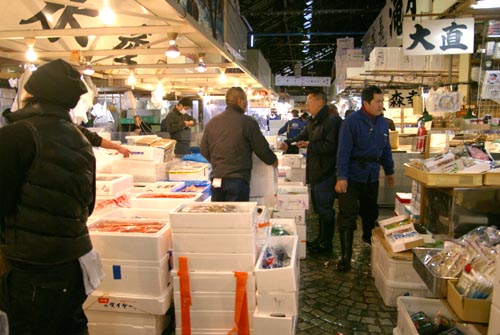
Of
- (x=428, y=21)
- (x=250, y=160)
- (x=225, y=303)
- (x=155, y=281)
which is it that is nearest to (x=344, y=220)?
(x=250, y=160)

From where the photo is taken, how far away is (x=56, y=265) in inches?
87.7

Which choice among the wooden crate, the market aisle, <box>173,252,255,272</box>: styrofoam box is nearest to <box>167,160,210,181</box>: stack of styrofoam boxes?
the market aisle

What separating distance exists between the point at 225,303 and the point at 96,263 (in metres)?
1.24

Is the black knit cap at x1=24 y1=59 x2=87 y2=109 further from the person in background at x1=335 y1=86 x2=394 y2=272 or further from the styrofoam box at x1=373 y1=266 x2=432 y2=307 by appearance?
the styrofoam box at x1=373 y1=266 x2=432 y2=307

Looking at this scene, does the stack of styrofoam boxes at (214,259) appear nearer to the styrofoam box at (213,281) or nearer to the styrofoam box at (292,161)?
the styrofoam box at (213,281)

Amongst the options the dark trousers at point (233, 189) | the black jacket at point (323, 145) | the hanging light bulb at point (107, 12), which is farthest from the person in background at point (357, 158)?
the hanging light bulb at point (107, 12)

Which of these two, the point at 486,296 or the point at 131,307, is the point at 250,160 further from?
the point at 486,296

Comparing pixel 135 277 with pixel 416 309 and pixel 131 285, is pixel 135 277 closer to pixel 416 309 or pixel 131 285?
pixel 131 285

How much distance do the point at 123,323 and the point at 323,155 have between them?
129 inches

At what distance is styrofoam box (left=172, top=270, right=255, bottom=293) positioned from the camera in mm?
3242

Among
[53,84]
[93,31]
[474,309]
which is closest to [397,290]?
[474,309]

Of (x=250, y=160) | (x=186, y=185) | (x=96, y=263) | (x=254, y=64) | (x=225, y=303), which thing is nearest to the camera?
(x=96, y=263)

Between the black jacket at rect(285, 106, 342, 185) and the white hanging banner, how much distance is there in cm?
324

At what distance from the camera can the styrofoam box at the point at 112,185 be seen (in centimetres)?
425
